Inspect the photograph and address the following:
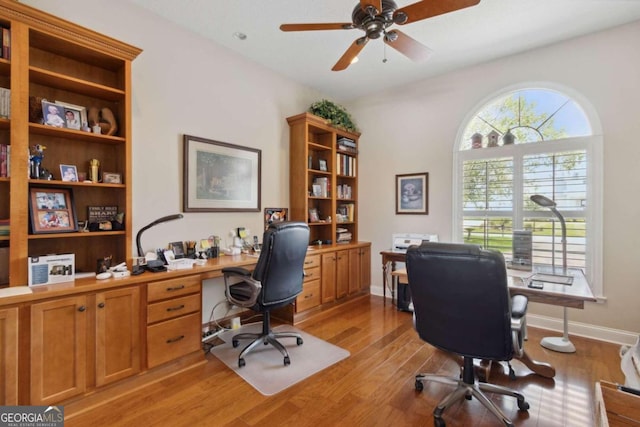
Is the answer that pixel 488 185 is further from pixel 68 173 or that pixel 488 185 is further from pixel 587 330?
pixel 68 173

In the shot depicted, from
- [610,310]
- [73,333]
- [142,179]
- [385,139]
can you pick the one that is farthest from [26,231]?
[610,310]

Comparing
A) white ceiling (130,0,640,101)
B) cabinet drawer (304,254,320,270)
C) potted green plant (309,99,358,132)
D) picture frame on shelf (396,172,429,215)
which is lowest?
cabinet drawer (304,254,320,270)

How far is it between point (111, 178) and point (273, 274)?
4.73 feet

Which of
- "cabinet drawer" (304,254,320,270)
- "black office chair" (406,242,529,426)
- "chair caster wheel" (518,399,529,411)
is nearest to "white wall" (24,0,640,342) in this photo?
"cabinet drawer" (304,254,320,270)

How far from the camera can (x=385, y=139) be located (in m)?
4.38

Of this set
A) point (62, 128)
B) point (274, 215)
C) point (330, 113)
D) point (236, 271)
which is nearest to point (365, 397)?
point (236, 271)

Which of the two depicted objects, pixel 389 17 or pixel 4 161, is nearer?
pixel 4 161

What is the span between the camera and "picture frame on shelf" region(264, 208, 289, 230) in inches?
145

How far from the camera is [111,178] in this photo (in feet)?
7.41

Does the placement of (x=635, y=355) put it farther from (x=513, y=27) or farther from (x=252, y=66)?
(x=252, y=66)

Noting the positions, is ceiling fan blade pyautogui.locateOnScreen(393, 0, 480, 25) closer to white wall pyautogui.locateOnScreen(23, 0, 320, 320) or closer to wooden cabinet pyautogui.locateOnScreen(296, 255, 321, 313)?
white wall pyautogui.locateOnScreen(23, 0, 320, 320)

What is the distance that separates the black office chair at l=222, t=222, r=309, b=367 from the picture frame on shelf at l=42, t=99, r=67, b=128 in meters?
1.55

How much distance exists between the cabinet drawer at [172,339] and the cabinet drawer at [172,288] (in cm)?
20

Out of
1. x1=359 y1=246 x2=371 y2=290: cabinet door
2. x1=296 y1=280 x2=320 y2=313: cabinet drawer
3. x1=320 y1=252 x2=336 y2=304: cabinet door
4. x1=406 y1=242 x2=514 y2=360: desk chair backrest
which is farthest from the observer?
x1=359 y1=246 x2=371 y2=290: cabinet door
